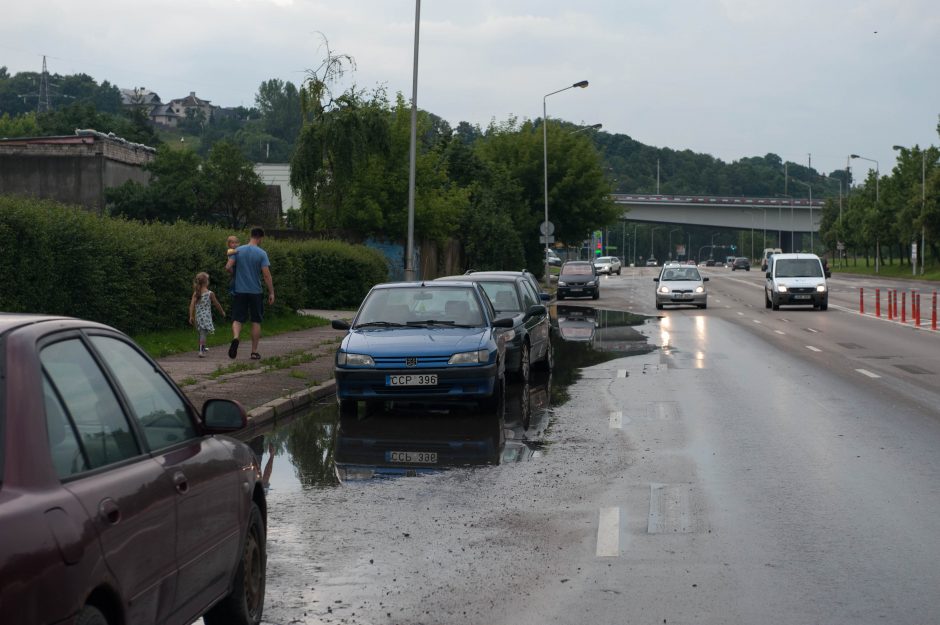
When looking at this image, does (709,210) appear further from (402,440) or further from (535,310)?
(402,440)

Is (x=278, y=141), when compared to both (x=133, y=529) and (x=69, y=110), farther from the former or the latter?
(x=133, y=529)

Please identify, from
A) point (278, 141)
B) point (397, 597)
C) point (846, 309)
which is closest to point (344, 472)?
point (397, 597)

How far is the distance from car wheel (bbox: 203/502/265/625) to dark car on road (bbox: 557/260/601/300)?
46567 millimetres

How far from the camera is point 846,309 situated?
4028 centimetres

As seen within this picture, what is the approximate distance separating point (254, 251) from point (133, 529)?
596 inches

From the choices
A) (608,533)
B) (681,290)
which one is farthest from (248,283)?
(681,290)

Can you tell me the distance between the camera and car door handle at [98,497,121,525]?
3.71m

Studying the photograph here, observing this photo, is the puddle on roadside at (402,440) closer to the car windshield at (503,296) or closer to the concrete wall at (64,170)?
the car windshield at (503,296)

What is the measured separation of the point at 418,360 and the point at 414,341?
404 mm

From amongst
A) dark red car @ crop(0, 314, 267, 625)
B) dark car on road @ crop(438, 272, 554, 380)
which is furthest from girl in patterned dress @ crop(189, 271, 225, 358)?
dark red car @ crop(0, 314, 267, 625)

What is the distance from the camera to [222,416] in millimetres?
5148

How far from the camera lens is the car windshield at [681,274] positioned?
1663 inches

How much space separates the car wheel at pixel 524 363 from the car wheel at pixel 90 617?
1304 cm

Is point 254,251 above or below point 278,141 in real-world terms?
below
